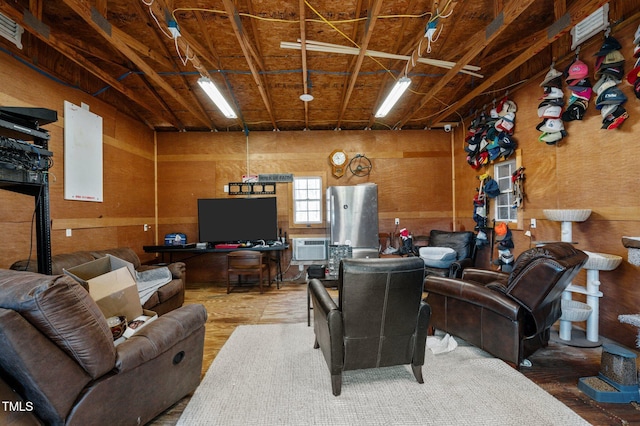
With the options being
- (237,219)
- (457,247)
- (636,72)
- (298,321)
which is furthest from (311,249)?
(636,72)

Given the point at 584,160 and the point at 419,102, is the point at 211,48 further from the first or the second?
the point at 584,160

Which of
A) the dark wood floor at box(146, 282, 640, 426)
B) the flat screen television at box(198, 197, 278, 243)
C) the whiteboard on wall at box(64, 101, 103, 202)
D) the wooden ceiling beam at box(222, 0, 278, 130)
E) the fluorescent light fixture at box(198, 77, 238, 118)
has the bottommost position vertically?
the dark wood floor at box(146, 282, 640, 426)

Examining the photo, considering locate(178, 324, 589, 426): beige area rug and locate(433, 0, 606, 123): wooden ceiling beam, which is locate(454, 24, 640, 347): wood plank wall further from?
locate(178, 324, 589, 426): beige area rug

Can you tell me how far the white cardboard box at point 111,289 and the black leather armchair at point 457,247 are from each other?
385 centimetres

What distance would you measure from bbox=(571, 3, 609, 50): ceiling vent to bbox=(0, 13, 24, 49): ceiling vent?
5.60 metres

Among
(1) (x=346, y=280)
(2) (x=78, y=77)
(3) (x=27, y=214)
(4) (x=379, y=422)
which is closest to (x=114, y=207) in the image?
(3) (x=27, y=214)

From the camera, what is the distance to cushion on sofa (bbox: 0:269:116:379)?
1173 mm

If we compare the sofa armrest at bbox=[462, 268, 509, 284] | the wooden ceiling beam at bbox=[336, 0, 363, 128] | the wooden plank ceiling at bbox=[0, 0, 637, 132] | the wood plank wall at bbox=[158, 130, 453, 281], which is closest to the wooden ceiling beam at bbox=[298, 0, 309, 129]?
the wooden plank ceiling at bbox=[0, 0, 637, 132]

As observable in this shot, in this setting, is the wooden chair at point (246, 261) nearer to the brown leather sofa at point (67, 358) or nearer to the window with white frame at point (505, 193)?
the brown leather sofa at point (67, 358)

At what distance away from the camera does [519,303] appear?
2172 millimetres

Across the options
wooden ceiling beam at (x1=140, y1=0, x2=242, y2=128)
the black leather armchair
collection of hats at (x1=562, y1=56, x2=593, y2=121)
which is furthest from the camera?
the black leather armchair

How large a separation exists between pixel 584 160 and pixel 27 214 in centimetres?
608

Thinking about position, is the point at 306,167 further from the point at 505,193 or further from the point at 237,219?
the point at 505,193

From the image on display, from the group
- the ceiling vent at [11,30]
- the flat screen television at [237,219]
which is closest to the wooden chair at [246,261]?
the flat screen television at [237,219]
